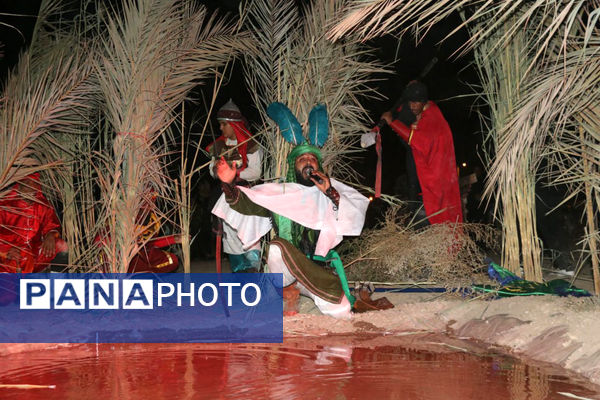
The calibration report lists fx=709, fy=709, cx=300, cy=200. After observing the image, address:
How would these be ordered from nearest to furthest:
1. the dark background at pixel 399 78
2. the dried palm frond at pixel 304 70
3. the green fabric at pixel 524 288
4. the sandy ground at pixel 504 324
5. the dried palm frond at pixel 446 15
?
the dried palm frond at pixel 446 15 < the sandy ground at pixel 504 324 < the green fabric at pixel 524 288 < the dried palm frond at pixel 304 70 < the dark background at pixel 399 78

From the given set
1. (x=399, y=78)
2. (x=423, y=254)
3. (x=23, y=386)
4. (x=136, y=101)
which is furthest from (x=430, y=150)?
(x=399, y=78)

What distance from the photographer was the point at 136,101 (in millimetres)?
4805

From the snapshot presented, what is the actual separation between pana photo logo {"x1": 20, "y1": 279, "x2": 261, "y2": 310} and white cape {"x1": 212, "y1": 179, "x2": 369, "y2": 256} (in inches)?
23.7

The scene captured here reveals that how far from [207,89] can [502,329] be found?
6.62 meters

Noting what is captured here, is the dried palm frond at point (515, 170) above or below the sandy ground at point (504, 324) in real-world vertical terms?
above

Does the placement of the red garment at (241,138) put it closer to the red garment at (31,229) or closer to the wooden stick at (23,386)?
the red garment at (31,229)

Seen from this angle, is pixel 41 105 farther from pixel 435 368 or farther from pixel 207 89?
pixel 207 89

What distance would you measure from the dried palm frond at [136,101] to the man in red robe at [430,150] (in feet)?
7.07

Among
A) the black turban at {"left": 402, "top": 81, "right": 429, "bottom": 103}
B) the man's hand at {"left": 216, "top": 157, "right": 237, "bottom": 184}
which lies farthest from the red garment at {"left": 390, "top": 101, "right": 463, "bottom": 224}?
the man's hand at {"left": 216, "top": 157, "right": 237, "bottom": 184}

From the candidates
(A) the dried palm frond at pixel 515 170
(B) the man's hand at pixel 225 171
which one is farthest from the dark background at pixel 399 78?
(B) the man's hand at pixel 225 171

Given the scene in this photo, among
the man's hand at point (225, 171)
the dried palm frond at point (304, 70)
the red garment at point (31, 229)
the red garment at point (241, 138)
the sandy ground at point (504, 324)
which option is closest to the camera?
the sandy ground at point (504, 324)

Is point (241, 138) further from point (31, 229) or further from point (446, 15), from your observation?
point (446, 15)
